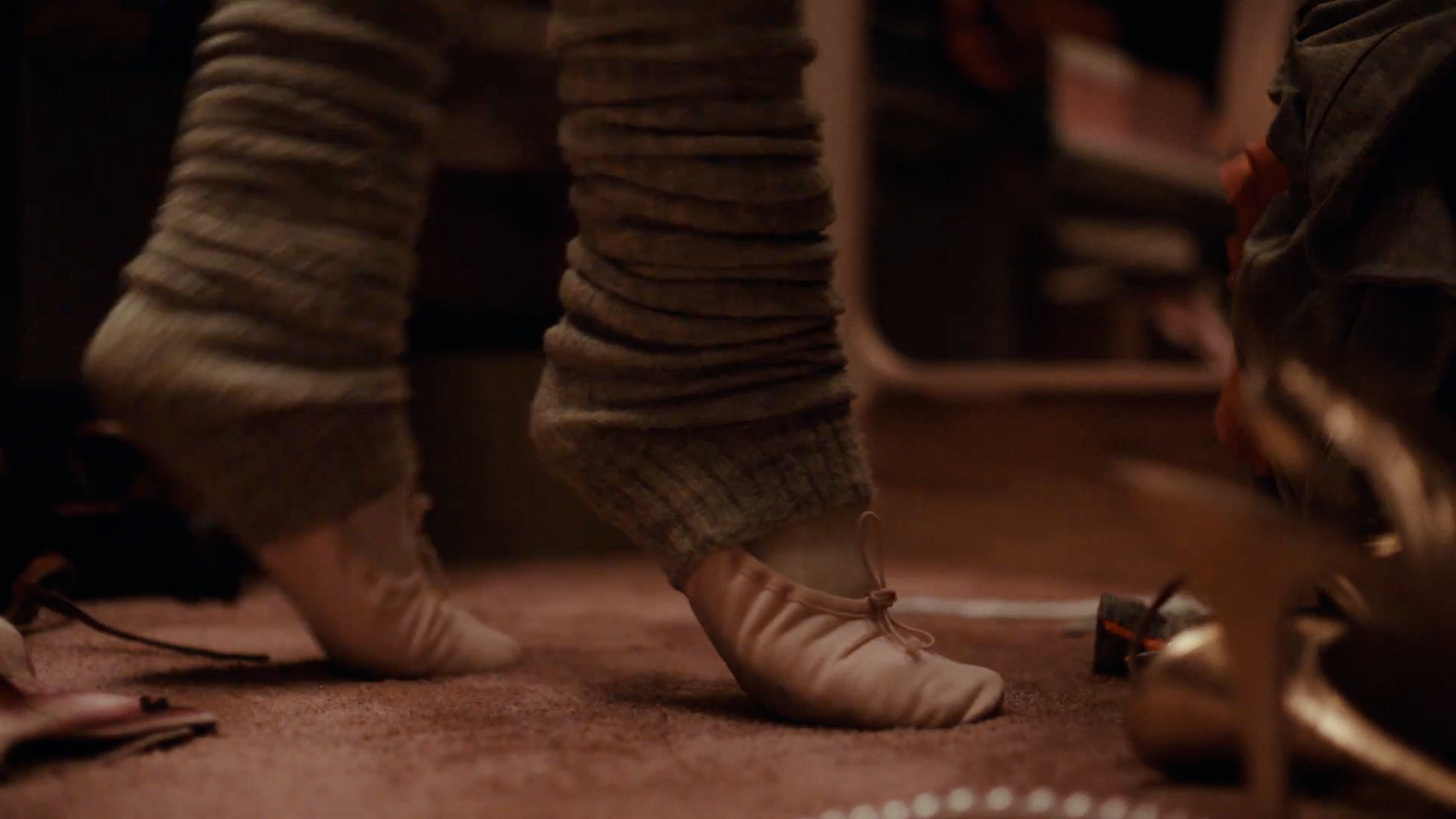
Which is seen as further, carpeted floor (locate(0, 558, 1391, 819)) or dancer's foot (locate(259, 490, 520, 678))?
dancer's foot (locate(259, 490, 520, 678))

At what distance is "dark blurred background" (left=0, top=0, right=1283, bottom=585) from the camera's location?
1086 millimetres

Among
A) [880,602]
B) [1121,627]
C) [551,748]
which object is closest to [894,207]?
[1121,627]

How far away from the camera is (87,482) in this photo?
3.30ft

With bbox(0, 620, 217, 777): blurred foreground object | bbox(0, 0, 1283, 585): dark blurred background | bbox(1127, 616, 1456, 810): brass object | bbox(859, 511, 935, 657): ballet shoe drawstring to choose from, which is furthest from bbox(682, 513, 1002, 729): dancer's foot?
bbox(0, 0, 1283, 585): dark blurred background

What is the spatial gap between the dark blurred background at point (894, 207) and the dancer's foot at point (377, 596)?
50 cm

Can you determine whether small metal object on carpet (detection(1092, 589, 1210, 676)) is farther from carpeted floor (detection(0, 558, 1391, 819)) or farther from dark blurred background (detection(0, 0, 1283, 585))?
dark blurred background (detection(0, 0, 1283, 585))

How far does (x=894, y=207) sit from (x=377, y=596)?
1.29 metres

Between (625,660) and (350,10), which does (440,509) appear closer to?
(625,660)

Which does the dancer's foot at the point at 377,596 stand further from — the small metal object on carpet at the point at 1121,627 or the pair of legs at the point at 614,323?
the small metal object on carpet at the point at 1121,627

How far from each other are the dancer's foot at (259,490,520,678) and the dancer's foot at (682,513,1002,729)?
6.1 inches

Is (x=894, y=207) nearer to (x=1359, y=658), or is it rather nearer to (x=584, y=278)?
(x=584, y=278)

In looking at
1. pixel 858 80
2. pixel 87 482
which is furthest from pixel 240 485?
pixel 858 80

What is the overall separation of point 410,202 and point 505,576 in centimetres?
73

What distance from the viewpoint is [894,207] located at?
1771mm
